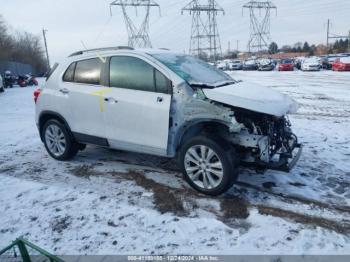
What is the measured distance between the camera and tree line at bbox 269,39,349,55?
67.0 meters

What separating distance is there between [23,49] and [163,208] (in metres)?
64.0

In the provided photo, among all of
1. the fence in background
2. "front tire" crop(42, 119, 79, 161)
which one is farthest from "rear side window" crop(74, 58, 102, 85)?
the fence in background

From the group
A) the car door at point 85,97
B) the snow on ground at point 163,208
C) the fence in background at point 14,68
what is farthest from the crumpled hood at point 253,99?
the fence in background at point 14,68

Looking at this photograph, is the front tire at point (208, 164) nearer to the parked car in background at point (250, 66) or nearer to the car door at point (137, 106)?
the car door at point (137, 106)

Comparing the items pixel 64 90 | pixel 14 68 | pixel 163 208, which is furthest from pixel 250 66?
pixel 163 208

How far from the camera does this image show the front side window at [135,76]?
421 centimetres

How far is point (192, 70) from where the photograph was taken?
4.53m

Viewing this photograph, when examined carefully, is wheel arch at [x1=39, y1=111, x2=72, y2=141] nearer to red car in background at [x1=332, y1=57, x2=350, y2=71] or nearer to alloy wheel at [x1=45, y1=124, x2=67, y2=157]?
alloy wheel at [x1=45, y1=124, x2=67, y2=157]

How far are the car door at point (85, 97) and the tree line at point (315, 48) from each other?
67694 millimetres

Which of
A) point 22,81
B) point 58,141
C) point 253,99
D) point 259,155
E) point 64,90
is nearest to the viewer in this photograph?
point 253,99

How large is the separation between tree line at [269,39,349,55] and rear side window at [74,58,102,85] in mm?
67651

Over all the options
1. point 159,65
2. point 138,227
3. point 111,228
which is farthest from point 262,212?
point 159,65

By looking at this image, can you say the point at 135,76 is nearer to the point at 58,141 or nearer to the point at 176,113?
the point at 176,113

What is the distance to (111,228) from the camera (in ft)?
11.1
